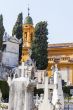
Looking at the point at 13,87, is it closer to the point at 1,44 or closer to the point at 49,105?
the point at 49,105

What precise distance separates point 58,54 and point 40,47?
679 cm

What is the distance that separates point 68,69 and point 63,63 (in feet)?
3.34

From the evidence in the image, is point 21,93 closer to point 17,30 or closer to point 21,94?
point 21,94

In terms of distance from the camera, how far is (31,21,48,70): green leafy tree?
46.2 metres

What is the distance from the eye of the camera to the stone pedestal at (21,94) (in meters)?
13.2

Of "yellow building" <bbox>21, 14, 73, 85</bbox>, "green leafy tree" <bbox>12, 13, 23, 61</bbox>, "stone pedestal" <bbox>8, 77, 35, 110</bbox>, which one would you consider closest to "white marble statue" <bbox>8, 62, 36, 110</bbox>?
"stone pedestal" <bbox>8, 77, 35, 110</bbox>

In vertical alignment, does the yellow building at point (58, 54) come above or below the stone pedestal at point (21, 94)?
above

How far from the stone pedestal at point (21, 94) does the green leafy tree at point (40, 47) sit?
32.5 meters

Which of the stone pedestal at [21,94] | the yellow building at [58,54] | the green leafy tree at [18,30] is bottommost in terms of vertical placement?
the stone pedestal at [21,94]

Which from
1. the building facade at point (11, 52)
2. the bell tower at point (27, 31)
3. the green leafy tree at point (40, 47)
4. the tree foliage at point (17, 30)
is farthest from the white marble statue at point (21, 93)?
the bell tower at point (27, 31)

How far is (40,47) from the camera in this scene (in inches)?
1877

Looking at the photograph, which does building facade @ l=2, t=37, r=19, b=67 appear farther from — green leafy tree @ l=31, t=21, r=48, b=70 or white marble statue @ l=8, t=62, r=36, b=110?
white marble statue @ l=8, t=62, r=36, b=110

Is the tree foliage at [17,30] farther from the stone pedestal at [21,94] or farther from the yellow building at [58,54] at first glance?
the stone pedestal at [21,94]

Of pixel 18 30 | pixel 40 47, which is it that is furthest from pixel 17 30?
pixel 40 47
